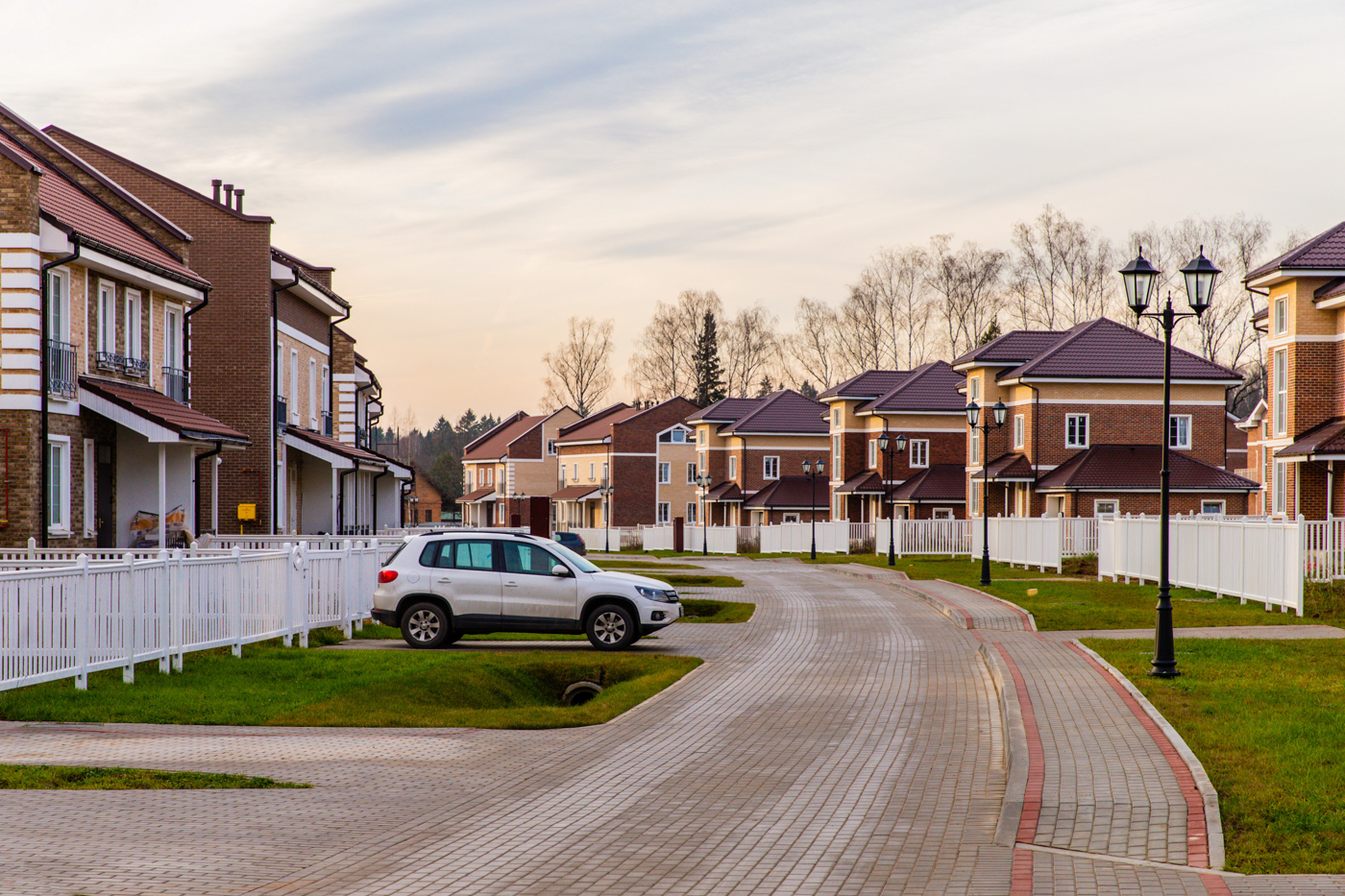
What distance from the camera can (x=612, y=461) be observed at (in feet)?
298

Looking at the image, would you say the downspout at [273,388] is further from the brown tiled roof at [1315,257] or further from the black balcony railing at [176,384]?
the brown tiled roof at [1315,257]

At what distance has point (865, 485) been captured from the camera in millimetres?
66625

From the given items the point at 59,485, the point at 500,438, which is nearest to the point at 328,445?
the point at 59,485

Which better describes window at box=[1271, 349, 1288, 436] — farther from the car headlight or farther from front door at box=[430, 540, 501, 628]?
front door at box=[430, 540, 501, 628]

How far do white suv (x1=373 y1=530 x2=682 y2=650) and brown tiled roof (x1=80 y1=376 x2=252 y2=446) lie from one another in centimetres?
650

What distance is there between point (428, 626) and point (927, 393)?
167 ft

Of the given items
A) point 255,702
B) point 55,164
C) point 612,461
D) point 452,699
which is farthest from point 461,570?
point 612,461

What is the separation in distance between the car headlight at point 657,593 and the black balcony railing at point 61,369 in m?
10.2

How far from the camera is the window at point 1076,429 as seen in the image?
52459 millimetres

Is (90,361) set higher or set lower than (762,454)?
higher

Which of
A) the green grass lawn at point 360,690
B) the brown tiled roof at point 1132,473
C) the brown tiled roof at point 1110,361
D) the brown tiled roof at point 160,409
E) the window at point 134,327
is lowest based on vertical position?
the green grass lawn at point 360,690

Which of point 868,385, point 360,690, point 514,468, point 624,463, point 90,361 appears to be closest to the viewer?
point 360,690

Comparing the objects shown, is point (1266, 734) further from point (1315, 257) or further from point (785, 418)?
point (785, 418)

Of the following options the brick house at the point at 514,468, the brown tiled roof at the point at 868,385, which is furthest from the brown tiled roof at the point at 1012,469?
the brick house at the point at 514,468
